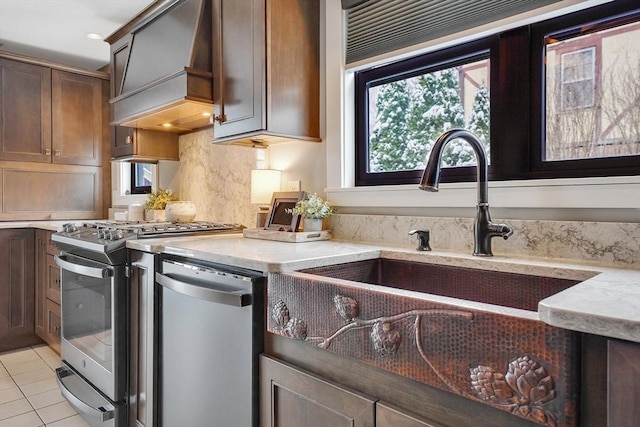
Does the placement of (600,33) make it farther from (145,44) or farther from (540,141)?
(145,44)

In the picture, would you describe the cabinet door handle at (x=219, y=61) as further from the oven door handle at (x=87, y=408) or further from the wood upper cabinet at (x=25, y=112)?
the wood upper cabinet at (x=25, y=112)

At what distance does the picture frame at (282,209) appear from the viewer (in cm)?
201

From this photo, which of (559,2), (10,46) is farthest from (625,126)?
(10,46)

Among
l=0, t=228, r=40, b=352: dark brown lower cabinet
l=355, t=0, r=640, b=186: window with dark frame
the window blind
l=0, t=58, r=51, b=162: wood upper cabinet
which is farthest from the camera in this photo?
l=0, t=58, r=51, b=162: wood upper cabinet

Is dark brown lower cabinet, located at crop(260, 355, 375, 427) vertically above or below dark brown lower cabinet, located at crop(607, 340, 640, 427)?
below

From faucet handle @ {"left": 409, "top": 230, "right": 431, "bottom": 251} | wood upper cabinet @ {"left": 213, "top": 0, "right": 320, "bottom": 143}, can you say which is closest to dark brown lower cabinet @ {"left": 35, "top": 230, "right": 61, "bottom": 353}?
wood upper cabinet @ {"left": 213, "top": 0, "right": 320, "bottom": 143}

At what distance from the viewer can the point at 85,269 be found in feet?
6.89

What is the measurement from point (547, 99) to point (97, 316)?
87.8 inches

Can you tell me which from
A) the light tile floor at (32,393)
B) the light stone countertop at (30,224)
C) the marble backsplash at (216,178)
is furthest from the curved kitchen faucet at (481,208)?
the light stone countertop at (30,224)

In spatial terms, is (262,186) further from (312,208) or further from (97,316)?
(97,316)

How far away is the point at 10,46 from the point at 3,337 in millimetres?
2425

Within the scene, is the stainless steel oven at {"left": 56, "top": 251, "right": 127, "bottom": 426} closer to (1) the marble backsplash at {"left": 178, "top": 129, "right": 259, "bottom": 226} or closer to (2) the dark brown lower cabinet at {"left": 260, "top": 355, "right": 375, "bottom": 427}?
(1) the marble backsplash at {"left": 178, "top": 129, "right": 259, "bottom": 226}

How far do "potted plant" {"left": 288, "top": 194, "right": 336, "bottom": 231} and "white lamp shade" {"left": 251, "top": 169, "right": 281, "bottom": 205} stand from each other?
317 millimetres

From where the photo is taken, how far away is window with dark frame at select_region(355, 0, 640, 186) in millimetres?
1357
